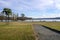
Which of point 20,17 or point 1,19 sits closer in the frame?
point 1,19

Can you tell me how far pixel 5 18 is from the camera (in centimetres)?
12619

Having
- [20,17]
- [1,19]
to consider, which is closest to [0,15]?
[1,19]

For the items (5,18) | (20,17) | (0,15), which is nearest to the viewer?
(0,15)

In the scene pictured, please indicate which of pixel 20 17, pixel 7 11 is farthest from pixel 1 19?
pixel 20 17

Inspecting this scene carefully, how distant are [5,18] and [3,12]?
51.4ft

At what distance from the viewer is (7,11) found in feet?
354

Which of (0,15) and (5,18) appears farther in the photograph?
(5,18)

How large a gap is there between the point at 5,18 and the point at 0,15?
1013 centimetres

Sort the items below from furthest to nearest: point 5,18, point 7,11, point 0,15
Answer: point 5,18
point 0,15
point 7,11

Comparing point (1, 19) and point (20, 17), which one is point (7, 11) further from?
point (20, 17)

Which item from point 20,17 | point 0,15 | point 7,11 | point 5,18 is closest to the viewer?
point 7,11

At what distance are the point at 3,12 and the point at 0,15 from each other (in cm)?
676

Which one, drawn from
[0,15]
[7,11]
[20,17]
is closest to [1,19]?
[0,15]

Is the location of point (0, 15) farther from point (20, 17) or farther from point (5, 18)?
point (20, 17)
